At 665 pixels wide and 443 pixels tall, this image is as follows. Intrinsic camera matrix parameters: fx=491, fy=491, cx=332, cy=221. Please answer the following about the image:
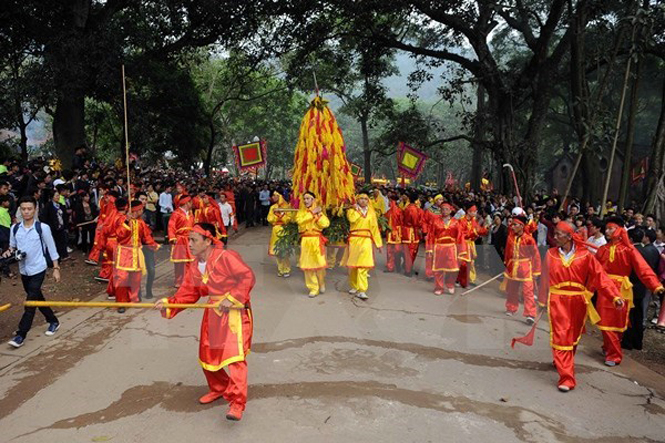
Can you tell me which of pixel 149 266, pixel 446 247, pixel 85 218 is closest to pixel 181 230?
pixel 149 266

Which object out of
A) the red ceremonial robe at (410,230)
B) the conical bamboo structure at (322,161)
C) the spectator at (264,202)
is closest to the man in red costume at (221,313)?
the conical bamboo structure at (322,161)

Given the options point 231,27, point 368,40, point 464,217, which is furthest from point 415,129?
point 464,217

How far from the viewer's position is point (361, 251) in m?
7.98

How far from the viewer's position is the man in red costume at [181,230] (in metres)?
7.89

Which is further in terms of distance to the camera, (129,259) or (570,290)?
(129,259)

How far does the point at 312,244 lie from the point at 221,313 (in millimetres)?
4051

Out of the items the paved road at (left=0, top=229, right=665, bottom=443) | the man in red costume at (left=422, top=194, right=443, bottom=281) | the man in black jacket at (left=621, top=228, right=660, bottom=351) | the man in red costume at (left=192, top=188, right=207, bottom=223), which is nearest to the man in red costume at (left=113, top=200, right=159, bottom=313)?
the paved road at (left=0, top=229, right=665, bottom=443)

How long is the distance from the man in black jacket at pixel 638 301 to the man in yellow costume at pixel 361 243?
143 inches

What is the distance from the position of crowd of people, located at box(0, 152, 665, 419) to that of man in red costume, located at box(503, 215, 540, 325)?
0.02 meters

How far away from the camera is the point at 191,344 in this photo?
564 cm

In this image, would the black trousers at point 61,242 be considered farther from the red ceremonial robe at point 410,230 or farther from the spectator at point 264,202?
the spectator at point 264,202

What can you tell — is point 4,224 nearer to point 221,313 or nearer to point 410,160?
point 221,313

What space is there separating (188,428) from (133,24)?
13.7 metres

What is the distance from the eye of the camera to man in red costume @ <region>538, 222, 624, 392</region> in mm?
4941
